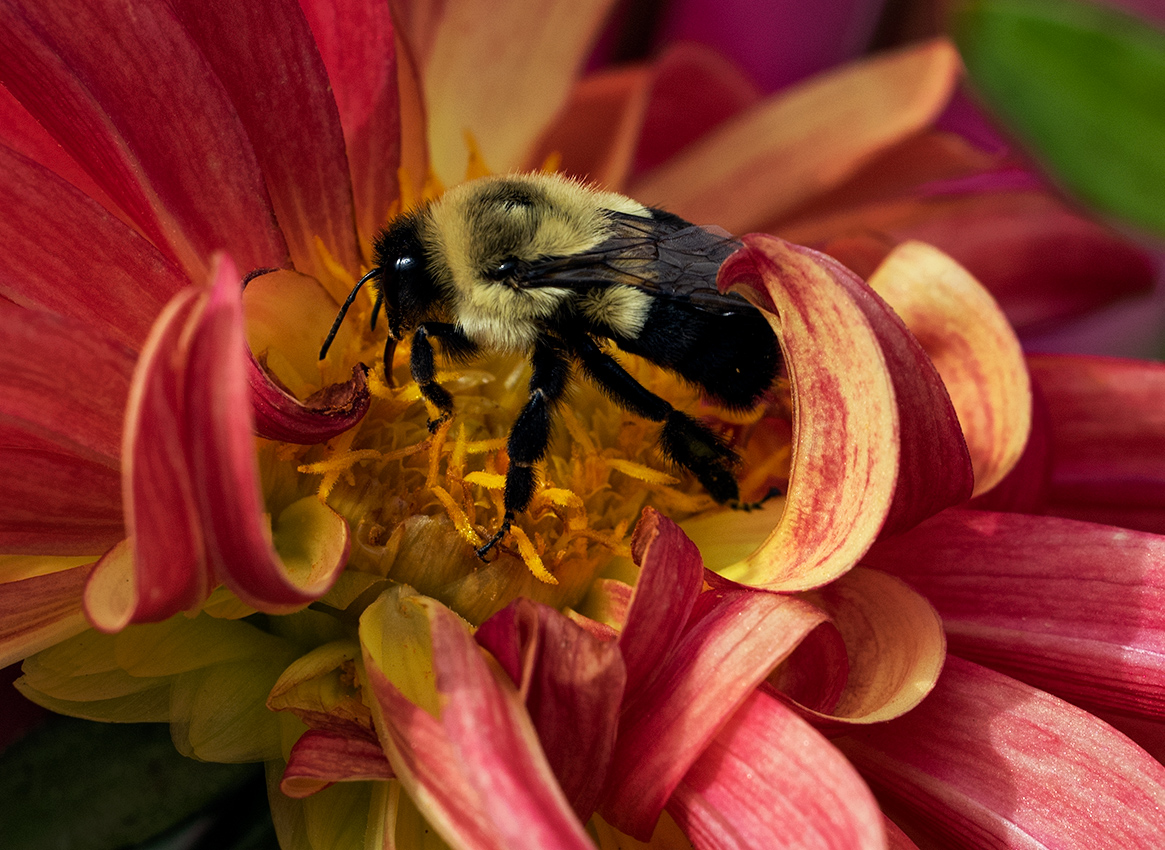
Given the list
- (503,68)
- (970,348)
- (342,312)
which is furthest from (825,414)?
(503,68)

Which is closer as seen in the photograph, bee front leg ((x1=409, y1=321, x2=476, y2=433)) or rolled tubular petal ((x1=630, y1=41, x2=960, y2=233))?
bee front leg ((x1=409, y1=321, x2=476, y2=433))

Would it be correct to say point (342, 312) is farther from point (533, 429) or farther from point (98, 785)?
point (98, 785)

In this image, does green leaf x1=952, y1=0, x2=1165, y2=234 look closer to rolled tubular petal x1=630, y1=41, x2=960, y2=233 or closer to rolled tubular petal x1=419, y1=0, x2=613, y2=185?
rolled tubular petal x1=630, y1=41, x2=960, y2=233

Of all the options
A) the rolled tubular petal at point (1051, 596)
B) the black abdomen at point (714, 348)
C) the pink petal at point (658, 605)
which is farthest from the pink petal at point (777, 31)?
the pink petal at point (658, 605)

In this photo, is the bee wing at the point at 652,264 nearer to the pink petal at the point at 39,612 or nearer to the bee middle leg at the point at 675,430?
Answer: the bee middle leg at the point at 675,430

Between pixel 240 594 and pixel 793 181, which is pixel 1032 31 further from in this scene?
pixel 240 594

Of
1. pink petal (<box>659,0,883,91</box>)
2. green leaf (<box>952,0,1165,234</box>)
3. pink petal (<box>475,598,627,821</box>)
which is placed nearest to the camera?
pink petal (<box>475,598,627,821</box>)

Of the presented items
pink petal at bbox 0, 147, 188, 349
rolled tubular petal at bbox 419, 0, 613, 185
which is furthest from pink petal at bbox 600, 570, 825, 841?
rolled tubular petal at bbox 419, 0, 613, 185
